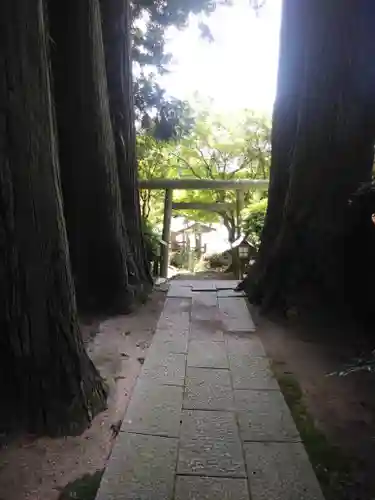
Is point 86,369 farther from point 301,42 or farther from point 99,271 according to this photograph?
point 301,42

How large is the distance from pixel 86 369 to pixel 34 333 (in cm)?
34

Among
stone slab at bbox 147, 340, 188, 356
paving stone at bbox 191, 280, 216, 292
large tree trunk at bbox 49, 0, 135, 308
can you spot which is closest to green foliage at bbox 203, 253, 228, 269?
paving stone at bbox 191, 280, 216, 292

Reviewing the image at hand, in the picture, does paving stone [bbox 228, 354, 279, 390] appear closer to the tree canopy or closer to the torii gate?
the torii gate

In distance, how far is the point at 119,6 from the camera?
4078 mm

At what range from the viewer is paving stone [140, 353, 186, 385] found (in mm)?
2613

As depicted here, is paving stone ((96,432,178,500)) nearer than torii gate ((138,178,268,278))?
Yes

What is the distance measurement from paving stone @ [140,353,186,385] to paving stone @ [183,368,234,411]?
0.19 feet

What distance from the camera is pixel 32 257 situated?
1976mm

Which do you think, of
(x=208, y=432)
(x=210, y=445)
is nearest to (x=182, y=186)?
(x=208, y=432)

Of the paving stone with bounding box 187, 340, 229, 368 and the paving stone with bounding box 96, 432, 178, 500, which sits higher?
the paving stone with bounding box 96, 432, 178, 500

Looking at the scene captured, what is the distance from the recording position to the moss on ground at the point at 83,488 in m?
1.65

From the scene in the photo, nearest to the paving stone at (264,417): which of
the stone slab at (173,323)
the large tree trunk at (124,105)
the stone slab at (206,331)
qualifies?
the stone slab at (206,331)

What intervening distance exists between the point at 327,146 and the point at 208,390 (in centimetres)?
202

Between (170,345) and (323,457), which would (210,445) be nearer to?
(323,457)
